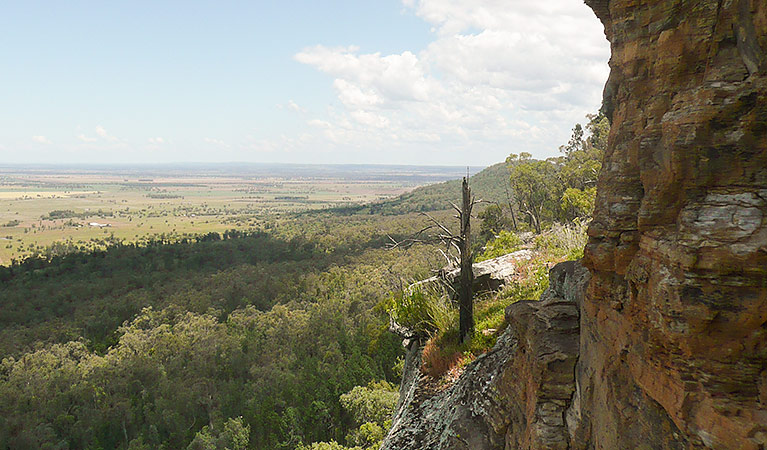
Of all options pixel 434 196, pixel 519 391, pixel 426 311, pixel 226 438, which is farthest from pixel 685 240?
pixel 434 196

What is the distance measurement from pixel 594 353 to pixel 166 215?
214m

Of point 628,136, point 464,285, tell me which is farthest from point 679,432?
point 464,285

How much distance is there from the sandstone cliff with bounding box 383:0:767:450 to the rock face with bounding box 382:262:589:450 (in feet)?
0.09

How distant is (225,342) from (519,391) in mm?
47897

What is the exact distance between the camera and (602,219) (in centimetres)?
504

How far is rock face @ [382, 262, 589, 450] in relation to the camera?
18.2 ft

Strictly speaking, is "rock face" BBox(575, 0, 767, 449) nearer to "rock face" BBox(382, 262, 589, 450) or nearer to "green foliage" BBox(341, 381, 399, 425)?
"rock face" BBox(382, 262, 589, 450)

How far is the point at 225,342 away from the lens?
1912 inches

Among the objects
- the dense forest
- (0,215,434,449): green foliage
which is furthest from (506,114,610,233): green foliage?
(0,215,434,449): green foliage

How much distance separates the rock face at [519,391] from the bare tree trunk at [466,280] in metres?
1.75

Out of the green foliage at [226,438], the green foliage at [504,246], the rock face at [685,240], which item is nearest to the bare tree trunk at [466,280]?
the rock face at [685,240]

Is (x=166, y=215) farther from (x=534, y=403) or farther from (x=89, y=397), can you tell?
(x=534, y=403)

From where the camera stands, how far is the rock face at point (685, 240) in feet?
10.8

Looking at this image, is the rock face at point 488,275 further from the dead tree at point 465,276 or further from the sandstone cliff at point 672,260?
the sandstone cliff at point 672,260
